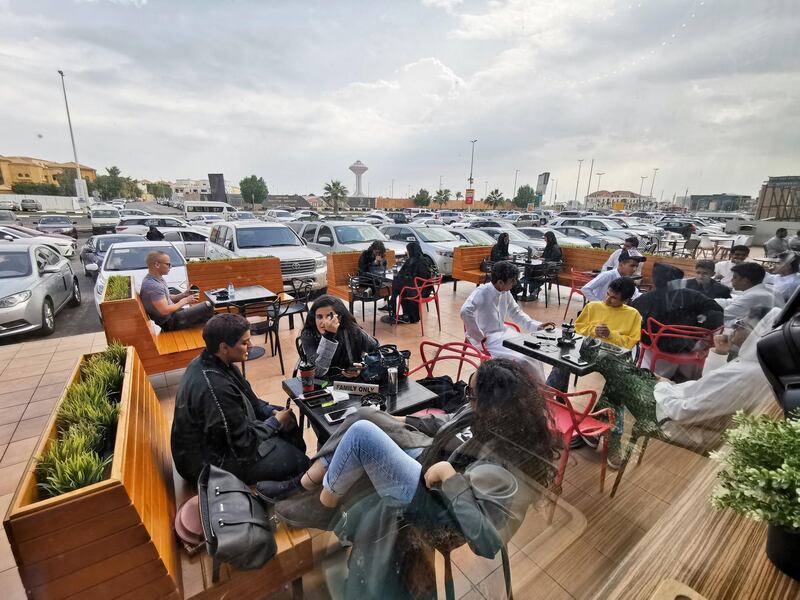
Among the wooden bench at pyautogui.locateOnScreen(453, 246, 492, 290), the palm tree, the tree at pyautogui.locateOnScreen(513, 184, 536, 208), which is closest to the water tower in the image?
the palm tree

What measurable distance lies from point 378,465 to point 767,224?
41.5 ft

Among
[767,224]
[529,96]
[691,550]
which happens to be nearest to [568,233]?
[767,224]

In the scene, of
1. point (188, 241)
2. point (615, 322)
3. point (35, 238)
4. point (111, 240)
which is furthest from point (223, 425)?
point (35, 238)

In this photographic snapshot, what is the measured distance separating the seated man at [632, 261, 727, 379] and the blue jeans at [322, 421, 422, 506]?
327 centimetres

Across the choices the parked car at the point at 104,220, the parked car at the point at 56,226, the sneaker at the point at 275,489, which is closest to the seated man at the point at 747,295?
the sneaker at the point at 275,489

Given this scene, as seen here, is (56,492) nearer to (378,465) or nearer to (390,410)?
(378,465)

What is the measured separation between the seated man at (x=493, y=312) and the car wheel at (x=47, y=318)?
22.3ft

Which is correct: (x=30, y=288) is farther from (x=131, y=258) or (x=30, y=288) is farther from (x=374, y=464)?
(x=374, y=464)

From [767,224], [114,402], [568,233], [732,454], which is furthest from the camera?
[568,233]

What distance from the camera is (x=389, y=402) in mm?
2393

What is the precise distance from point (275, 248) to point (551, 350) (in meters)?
6.92

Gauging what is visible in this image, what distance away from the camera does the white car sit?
6.40m

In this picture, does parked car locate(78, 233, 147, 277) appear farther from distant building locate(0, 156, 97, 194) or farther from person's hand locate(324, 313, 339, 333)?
distant building locate(0, 156, 97, 194)

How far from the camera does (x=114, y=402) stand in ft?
6.54
